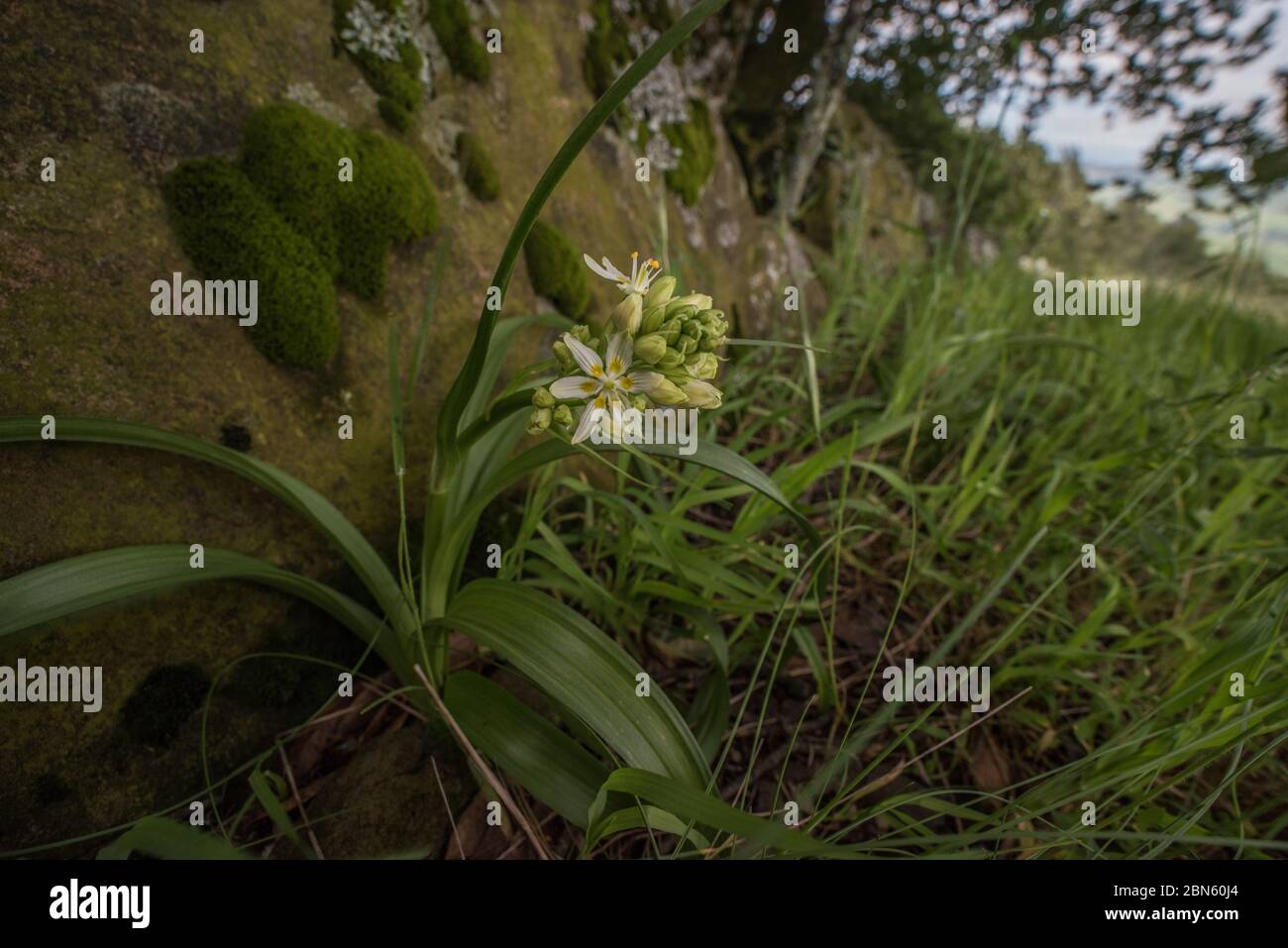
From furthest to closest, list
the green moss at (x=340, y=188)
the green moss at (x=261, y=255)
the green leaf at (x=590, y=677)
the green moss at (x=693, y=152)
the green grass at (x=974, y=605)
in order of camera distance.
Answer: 1. the green moss at (x=693, y=152)
2. the green moss at (x=340, y=188)
3. the green moss at (x=261, y=255)
4. the green grass at (x=974, y=605)
5. the green leaf at (x=590, y=677)

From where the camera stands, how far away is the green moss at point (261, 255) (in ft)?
5.32

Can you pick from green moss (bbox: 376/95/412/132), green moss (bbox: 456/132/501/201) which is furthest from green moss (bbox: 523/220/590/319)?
green moss (bbox: 376/95/412/132)

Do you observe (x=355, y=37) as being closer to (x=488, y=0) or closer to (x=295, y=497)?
(x=488, y=0)

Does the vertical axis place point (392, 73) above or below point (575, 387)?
above

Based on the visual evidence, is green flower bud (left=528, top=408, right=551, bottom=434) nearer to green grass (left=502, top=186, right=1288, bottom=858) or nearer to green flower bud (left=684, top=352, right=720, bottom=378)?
green flower bud (left=684, top=352, right=720, bottom=378)

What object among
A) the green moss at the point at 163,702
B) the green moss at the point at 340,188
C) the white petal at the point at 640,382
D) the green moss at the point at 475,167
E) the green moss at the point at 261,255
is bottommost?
the green moss at the point at 163,702

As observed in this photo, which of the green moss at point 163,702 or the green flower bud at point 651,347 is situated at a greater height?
the green flower bud at point 651,347

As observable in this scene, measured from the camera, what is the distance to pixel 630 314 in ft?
3.66

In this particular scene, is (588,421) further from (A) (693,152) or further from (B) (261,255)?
(A) (693,152)

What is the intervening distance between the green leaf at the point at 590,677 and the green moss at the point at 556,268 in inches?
58.7

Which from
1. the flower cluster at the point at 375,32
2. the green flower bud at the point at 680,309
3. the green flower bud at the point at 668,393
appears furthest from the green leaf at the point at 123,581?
the flower cluster at the point at 375,32

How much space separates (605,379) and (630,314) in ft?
0.42

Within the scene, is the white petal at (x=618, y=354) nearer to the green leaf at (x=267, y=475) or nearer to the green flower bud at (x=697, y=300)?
the green flower bud at (x=697, y=300)

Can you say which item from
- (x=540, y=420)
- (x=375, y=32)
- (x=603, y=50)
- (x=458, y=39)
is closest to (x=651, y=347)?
(x=540, y=420)
